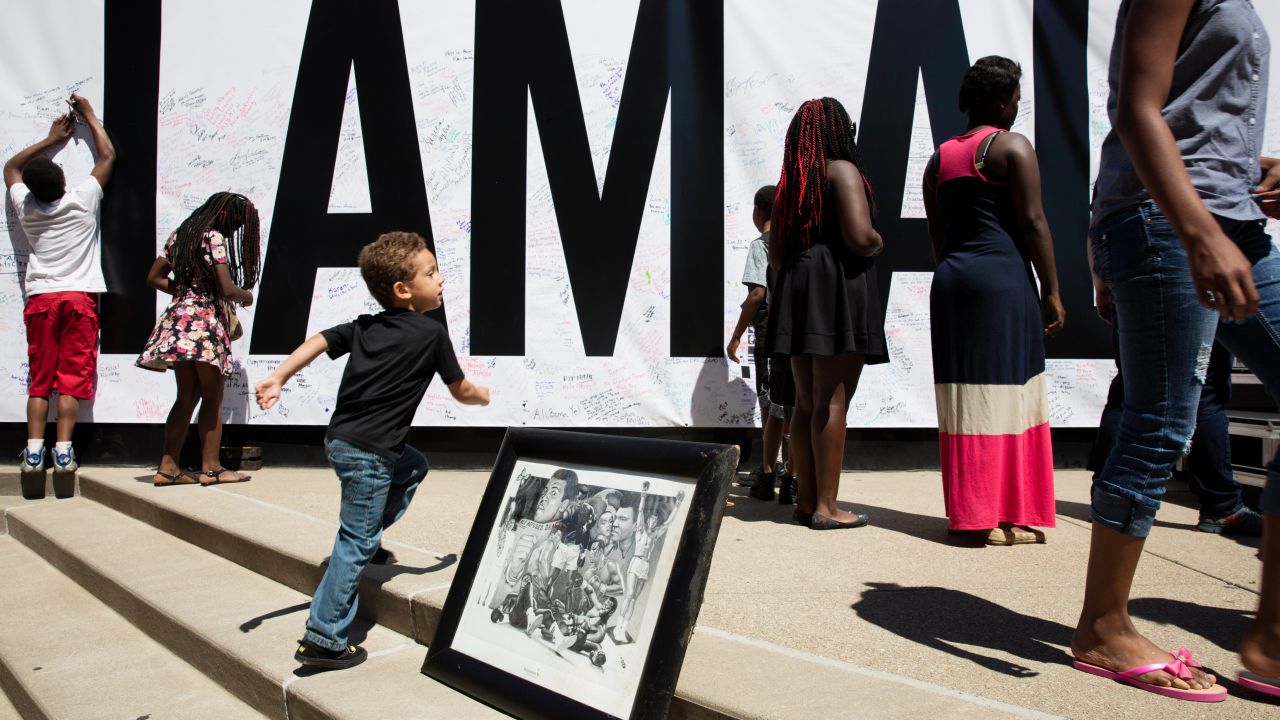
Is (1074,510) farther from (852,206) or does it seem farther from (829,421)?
(852,206)

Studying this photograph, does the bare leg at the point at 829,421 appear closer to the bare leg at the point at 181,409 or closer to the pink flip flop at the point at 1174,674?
the pink flip flop at the point at 1174,674

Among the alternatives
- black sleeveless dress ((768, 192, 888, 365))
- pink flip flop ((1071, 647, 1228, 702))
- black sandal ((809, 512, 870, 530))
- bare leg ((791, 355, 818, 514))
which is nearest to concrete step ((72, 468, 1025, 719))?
pink flip flop ((1071, 647, 1228, 702))

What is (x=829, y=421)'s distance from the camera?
351 cm

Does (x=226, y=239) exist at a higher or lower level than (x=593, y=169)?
lower

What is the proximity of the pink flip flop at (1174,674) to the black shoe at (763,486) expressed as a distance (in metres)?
2.55

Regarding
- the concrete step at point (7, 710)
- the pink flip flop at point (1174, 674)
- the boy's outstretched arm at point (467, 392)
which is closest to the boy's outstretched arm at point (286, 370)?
the boy's outstretched arm at point (467, 392)

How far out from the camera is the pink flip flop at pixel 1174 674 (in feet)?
5.79

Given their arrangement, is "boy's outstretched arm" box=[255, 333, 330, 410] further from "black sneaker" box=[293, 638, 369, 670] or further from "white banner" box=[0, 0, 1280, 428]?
"white banner" box=[0, 0, 1280, 428]

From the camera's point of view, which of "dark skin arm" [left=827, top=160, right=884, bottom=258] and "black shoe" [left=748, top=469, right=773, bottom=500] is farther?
"black shoe" [left=748, top=469, right=773, bottom=500]

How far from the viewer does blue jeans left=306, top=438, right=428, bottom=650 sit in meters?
2.40

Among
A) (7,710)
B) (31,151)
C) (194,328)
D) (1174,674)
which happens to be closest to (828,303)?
(1174,674)

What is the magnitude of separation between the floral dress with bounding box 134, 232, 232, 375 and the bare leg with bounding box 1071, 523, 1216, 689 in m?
4.64

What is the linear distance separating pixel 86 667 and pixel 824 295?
121 inches

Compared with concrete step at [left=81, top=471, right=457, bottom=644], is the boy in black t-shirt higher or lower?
higher
